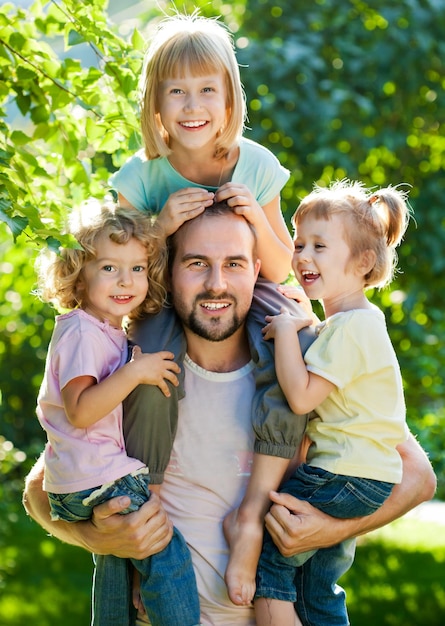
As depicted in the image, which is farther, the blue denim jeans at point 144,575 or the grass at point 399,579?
the grass at point 399,579

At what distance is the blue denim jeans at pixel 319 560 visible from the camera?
2881mm

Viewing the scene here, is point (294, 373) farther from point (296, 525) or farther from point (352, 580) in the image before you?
point (352, 580)

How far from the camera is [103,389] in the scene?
2.76m

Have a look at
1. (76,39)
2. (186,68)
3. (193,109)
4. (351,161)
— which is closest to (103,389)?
(193,109)

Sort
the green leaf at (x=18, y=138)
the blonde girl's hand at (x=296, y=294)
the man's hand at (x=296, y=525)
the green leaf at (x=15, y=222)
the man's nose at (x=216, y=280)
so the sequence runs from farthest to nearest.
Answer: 1. the green leaf at (x=18, y=138)
2. the blonde girl's hand at (x=296, y=294)
3. the man's nose at (x=216, y=280)
4. the man's hand at (x=296, y=525)
5. the green leaf at (x=15, y=222)

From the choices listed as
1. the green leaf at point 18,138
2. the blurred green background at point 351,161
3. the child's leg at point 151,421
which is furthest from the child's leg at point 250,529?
the blurred green background at point 351,161

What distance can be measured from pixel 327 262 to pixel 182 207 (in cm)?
47

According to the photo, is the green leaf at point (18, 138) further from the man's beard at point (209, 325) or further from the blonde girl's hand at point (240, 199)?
the man's beard at point (209, 325)

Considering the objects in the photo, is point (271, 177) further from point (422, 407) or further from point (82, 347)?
point (422, 407)

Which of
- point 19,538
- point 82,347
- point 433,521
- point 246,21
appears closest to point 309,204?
point 82,347

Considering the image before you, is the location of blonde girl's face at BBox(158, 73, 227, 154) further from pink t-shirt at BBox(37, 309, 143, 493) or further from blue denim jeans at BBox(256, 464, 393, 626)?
blue denim jeans at BBox(256, 464, 393, 626)

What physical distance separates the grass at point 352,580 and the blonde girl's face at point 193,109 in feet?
10.6

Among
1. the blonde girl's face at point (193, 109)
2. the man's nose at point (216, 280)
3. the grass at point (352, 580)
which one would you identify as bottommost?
the grass at point (352, 580)

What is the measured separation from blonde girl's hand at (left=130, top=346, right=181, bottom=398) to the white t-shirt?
7.3 inches
